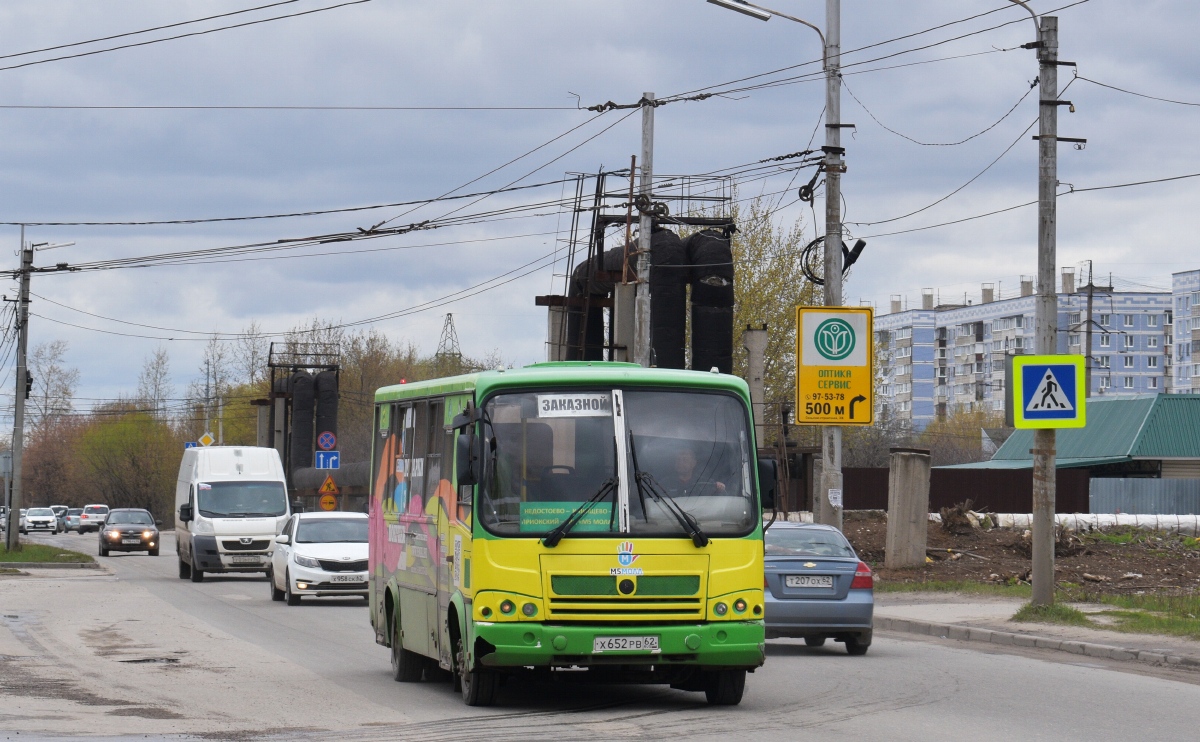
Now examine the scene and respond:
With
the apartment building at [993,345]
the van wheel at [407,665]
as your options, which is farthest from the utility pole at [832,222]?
the apartment building at [993,345]

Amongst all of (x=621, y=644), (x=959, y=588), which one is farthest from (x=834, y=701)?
(x=959, y=588)

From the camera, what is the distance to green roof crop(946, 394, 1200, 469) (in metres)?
52.8

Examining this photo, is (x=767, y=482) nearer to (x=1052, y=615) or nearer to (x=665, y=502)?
(x=665, y=502)

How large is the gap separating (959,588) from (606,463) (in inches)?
691

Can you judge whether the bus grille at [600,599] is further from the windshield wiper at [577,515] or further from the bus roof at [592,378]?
the bus roof at [592,378]

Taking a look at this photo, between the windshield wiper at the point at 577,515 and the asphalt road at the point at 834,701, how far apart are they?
128 centimetres

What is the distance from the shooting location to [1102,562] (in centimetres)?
3092

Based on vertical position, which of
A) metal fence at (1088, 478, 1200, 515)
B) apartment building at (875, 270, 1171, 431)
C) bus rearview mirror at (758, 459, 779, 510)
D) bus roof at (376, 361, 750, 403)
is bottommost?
metal fence at (1088, 478, 1200, 515)

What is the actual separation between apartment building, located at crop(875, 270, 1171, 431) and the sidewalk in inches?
4275

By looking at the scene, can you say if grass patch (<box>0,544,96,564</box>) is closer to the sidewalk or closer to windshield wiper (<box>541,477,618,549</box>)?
the sidewalk

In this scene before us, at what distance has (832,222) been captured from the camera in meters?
24.3

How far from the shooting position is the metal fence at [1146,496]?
47.5 meters

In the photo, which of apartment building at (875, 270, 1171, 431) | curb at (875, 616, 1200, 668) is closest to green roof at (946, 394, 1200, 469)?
curb at (875, 616, 1200, 668)

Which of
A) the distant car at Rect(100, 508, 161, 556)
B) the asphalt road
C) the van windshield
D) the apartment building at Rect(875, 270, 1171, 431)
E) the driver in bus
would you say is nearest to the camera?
the asphalt road
